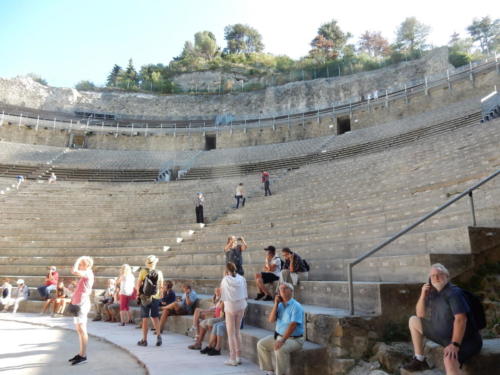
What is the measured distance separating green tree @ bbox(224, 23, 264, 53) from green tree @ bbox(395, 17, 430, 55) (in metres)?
26.1

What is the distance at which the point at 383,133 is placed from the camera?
939 inches

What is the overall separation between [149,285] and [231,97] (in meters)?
37.0

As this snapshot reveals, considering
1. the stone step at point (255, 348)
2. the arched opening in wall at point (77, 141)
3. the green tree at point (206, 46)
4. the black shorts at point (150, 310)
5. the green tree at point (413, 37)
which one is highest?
the green tree at point (206, 46)

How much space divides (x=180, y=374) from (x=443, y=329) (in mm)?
2790

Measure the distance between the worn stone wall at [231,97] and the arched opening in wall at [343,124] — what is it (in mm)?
6822

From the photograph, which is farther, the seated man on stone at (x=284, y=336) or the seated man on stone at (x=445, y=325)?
the seated man on stone at (x=284, y=336)

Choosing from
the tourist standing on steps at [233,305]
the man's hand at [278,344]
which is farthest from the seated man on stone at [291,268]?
the man's hand at [278,344]

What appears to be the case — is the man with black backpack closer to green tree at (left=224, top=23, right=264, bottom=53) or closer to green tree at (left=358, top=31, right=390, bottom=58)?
green tree at (left=358, top=31, right=390, bottom=58)

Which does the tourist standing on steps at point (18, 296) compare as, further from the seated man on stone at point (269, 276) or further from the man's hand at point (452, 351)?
the man's hand at point (452, 351)

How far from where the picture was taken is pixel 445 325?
304cm

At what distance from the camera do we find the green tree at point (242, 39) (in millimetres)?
67125

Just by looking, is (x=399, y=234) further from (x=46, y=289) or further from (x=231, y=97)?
(x=231, y=97)

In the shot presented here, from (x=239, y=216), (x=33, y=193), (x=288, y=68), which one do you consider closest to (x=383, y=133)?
(x=239, y=216)

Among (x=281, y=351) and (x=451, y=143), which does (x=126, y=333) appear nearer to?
(x=281, y=351)
